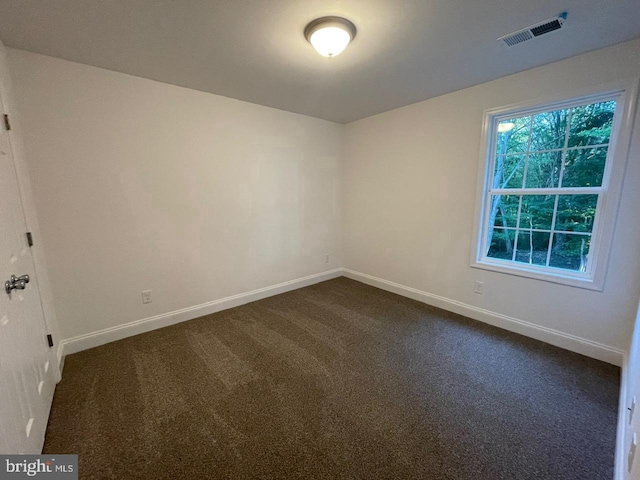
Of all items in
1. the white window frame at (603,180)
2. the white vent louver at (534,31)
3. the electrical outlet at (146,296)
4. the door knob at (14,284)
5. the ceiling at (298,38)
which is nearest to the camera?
the door knob at (14,284)

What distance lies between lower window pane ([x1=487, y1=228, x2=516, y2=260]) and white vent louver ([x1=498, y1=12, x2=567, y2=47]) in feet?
5.61

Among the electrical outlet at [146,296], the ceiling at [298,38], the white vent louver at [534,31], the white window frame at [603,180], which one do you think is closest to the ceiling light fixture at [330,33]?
the ceiling at [298,38]

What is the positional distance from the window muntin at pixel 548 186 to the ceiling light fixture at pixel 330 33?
6.16 feet

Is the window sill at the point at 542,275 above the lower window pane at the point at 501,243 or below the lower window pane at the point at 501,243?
below

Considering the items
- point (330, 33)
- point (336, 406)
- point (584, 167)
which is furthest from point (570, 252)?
point (330, 33)

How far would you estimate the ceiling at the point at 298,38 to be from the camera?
1.59 metres

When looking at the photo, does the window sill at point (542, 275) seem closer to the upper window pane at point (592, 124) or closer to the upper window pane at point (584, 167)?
the upper window pane at point (584, 167)

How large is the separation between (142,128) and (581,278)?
428cm

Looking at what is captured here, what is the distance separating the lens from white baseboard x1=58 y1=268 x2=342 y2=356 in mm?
2367

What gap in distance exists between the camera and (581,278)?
229 cm

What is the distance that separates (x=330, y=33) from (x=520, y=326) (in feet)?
10.3

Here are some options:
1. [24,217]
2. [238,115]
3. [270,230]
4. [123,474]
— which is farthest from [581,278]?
[24,217]

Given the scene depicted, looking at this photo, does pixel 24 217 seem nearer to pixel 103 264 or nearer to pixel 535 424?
pixel 103 264

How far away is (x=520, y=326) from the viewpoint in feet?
8.63
